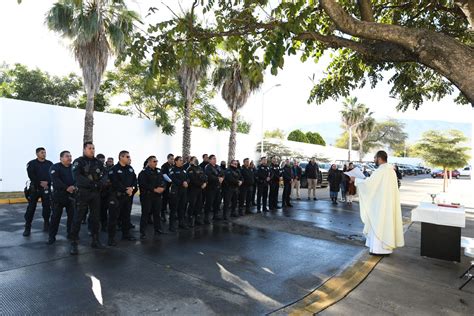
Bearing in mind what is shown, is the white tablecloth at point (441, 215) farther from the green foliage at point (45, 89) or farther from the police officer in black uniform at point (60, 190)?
the green foliage at point (45, 89)

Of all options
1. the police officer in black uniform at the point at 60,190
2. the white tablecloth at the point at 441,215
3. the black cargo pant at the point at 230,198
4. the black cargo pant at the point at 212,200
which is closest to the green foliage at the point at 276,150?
the black cargo pant at the point at 230,198

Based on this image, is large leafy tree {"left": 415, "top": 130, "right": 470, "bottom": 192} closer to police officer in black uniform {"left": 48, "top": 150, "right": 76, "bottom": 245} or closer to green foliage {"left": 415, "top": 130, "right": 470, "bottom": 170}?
green foliage {"left": 415, "top": 130, "right": 470, "bottom": 170}

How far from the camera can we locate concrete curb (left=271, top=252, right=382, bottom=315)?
4094mm

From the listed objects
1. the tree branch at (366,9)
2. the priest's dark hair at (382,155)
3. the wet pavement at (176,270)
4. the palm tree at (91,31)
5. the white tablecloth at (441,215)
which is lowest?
the wet pavement at (176,270)

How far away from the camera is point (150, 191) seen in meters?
7.61

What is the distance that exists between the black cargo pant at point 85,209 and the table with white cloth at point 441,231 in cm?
590

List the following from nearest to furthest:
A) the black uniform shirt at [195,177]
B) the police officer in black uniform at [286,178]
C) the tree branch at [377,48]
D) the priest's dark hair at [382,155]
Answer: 1. the tree branch at [377,48]
2. the priest's dark hair at [382,155]
3. the black uniform shirt at [195,177]
4. the police officer in black uniform at [286,178]

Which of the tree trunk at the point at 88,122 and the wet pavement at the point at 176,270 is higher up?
the tree trunk at the point at 88,122

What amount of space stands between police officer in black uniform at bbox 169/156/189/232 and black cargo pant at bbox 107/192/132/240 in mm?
1217

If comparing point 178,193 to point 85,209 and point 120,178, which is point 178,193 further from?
point 85,209

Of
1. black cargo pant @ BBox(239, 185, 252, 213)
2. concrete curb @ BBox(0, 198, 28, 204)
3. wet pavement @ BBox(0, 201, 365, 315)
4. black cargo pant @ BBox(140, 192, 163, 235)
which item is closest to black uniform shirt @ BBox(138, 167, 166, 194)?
black cargo pant @ BBox(140, 192, 163, 235)

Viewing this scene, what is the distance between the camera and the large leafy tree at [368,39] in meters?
3.89

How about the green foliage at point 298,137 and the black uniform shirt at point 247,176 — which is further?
the green foliage at point 298,137

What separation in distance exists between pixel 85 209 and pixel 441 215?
641cm
